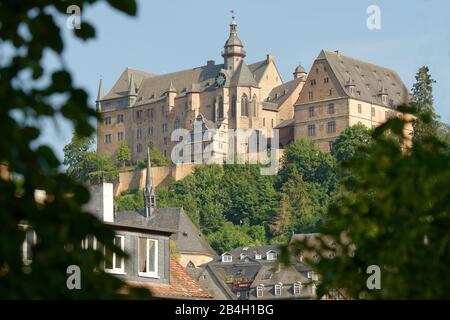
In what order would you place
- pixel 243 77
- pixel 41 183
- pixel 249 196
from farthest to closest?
1. pixel 243 77
2. pixel 249 196
3. pixel 41 183

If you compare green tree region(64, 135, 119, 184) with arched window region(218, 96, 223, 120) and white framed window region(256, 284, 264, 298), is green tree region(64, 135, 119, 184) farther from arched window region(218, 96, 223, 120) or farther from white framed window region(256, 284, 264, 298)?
white framed window region(256, 284, 264, 298)

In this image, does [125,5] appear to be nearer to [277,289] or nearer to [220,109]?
[277,289]

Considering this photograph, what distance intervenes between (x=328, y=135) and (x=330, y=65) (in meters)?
8.85

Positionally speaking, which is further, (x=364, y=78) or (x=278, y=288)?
(x=364, y=78)

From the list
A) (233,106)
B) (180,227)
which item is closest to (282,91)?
(233,106)

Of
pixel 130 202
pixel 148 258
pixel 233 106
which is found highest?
pixel 233 106

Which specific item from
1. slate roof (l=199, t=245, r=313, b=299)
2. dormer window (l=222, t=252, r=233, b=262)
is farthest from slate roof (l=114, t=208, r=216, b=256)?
dormer window (l=222, t=252, r=233, b=262)

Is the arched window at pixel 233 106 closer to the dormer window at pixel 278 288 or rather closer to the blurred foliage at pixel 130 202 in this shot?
the blurred foliage at pixel 130 202

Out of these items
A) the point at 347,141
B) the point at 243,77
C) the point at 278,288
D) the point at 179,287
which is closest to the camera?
the point at 179,287

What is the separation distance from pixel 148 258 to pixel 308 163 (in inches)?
5447

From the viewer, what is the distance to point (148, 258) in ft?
131

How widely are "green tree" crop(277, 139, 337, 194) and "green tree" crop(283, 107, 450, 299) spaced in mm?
169050

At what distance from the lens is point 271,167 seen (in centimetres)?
18388

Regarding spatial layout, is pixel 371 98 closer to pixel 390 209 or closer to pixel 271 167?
pixel 271 167
